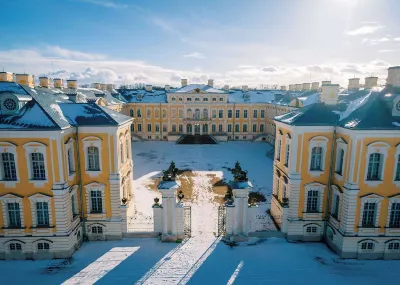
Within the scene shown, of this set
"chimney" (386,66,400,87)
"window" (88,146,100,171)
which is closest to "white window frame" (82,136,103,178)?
"window" (88,146,100,171)

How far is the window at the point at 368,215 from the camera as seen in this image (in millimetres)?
17469

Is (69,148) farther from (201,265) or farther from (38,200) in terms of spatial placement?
(201,265)

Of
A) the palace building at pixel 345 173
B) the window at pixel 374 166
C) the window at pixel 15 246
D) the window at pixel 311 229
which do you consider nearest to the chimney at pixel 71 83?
the window at pixel 15 246

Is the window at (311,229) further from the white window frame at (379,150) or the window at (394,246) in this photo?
the white window frame at (379,150)

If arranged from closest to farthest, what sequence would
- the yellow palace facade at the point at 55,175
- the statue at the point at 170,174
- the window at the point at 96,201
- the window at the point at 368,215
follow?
the yellow palace facade at the point at 55,175, the window at the point at 368,215, the statue at the point at 170,174, the window at the point at 96,201

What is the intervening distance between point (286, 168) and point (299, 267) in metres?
6.57

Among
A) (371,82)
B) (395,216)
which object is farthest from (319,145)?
(371,82)

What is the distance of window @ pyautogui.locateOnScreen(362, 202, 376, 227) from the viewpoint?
1747cm

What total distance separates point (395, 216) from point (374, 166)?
3.62 m

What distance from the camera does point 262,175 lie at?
33781mm

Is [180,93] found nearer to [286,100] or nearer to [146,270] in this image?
[286,100]

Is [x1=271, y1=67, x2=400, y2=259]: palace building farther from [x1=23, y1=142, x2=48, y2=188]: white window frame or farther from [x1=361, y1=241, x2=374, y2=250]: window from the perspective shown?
[x1=23, y1=142, x2=48, y2=188]: white window frame

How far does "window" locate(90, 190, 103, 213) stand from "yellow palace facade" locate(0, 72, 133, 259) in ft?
0.22

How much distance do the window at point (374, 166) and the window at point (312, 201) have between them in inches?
139
